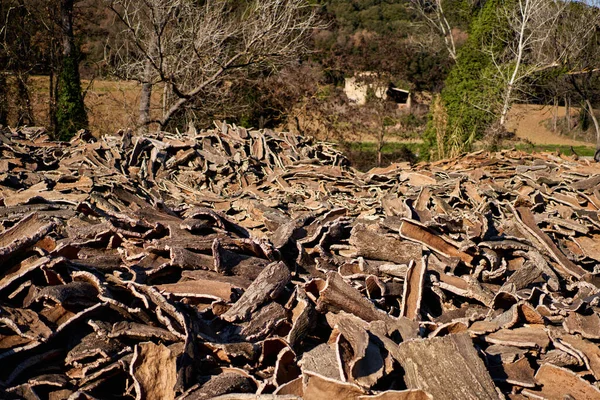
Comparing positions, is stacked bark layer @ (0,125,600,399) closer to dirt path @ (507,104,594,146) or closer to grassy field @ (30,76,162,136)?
grassy field @ (30,76,162,136)

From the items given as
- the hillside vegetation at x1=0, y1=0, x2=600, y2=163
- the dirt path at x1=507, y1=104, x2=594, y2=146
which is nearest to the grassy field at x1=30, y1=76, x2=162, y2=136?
the hillside vegetation at x1=0, y1=0, x2=600, y2=163

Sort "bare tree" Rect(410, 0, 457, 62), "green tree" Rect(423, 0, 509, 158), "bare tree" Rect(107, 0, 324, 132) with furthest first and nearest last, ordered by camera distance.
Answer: "bare tree" Rect(410, 0, 457, 62)
"green tree" Rect(423, 0, 509, 158)
"bare tree" Rect(107, 0, 324, 132)

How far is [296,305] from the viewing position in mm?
2717

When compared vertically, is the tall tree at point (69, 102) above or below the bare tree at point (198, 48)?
below

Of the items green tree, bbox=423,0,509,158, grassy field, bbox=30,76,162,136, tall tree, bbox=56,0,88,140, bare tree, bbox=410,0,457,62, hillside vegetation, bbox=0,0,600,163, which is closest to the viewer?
hillside vegetation, bbox=0,0,600,163

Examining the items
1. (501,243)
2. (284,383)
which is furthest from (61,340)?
(501,243)

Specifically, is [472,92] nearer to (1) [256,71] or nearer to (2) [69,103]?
(1) [256,71]

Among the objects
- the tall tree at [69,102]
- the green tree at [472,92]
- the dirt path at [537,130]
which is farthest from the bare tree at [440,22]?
the tall tree at [69,102]

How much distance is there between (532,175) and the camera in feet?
20.1

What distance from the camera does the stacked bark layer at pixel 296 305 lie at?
2123 mm

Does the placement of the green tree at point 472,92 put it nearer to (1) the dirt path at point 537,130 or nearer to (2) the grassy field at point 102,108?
(2) the grassy field at point 102,108

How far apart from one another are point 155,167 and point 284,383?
5.25m

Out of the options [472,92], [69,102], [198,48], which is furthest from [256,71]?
[472,92]

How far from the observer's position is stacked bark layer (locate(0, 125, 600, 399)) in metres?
2.12
